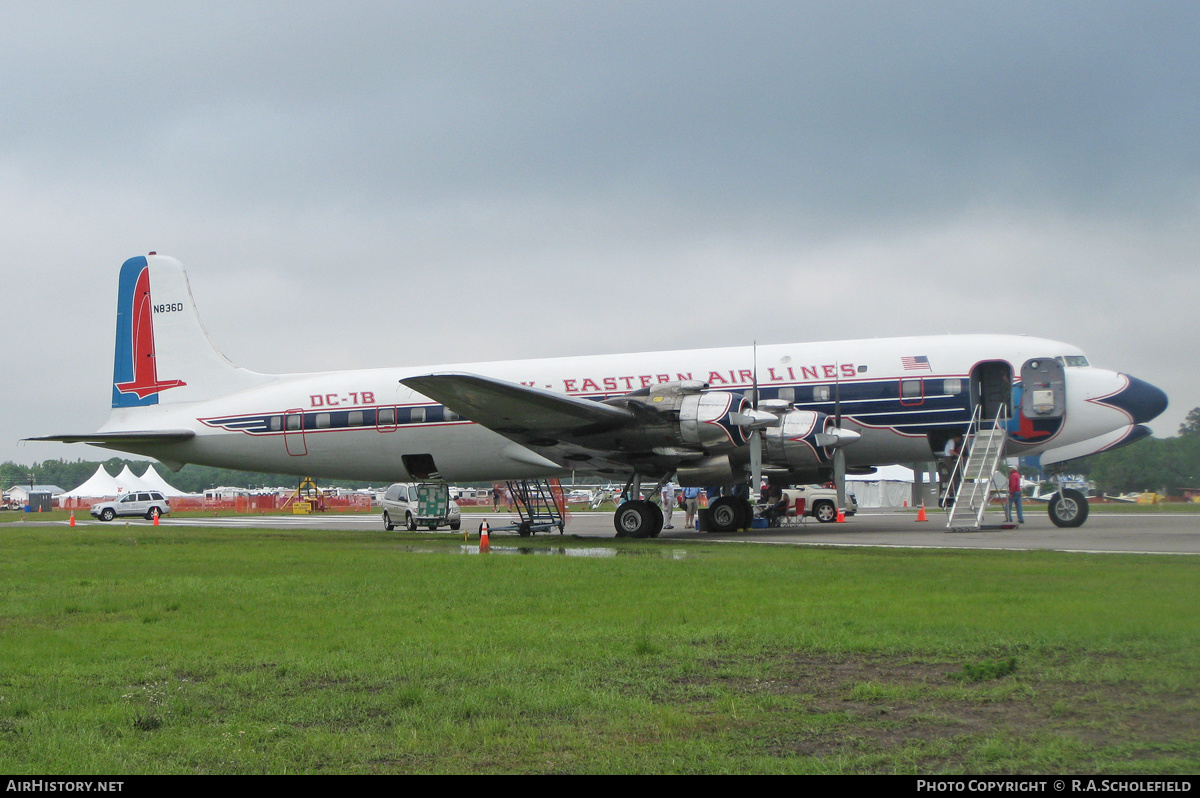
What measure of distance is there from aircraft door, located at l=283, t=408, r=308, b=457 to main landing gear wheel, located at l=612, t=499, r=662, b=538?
869cm

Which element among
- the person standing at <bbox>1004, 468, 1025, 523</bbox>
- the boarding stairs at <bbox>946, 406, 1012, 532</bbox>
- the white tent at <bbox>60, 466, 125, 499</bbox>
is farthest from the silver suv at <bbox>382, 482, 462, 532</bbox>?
the white tent at <bbox>60, 466, 125, 499</bbox>

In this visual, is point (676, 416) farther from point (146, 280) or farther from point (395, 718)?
point (146, 280)

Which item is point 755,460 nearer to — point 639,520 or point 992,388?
point 639,520

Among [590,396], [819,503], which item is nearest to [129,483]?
[819,503]

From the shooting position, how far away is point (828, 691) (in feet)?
17.9

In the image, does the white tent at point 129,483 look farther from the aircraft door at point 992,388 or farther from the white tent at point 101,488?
the aircraft door at point 992,388

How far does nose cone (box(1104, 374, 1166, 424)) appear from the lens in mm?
19859

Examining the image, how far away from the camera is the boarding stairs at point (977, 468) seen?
1954cm

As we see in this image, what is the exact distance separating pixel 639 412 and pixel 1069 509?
966cm

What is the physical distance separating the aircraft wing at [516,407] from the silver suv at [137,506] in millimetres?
33015

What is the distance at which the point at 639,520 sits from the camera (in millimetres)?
19938

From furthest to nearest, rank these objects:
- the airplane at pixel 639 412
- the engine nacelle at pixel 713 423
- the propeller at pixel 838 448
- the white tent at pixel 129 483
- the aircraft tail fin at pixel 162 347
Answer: the white tent at pixel 129 483 → the aircraft tail fin at pixel 162 347 → the propeller at pixel 838 448 → the airplane at pixel 639 412 → the engine nacelle at pixel 713 423

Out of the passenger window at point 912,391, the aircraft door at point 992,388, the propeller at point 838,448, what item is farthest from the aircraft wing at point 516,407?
the aircraft door at point 992,388
